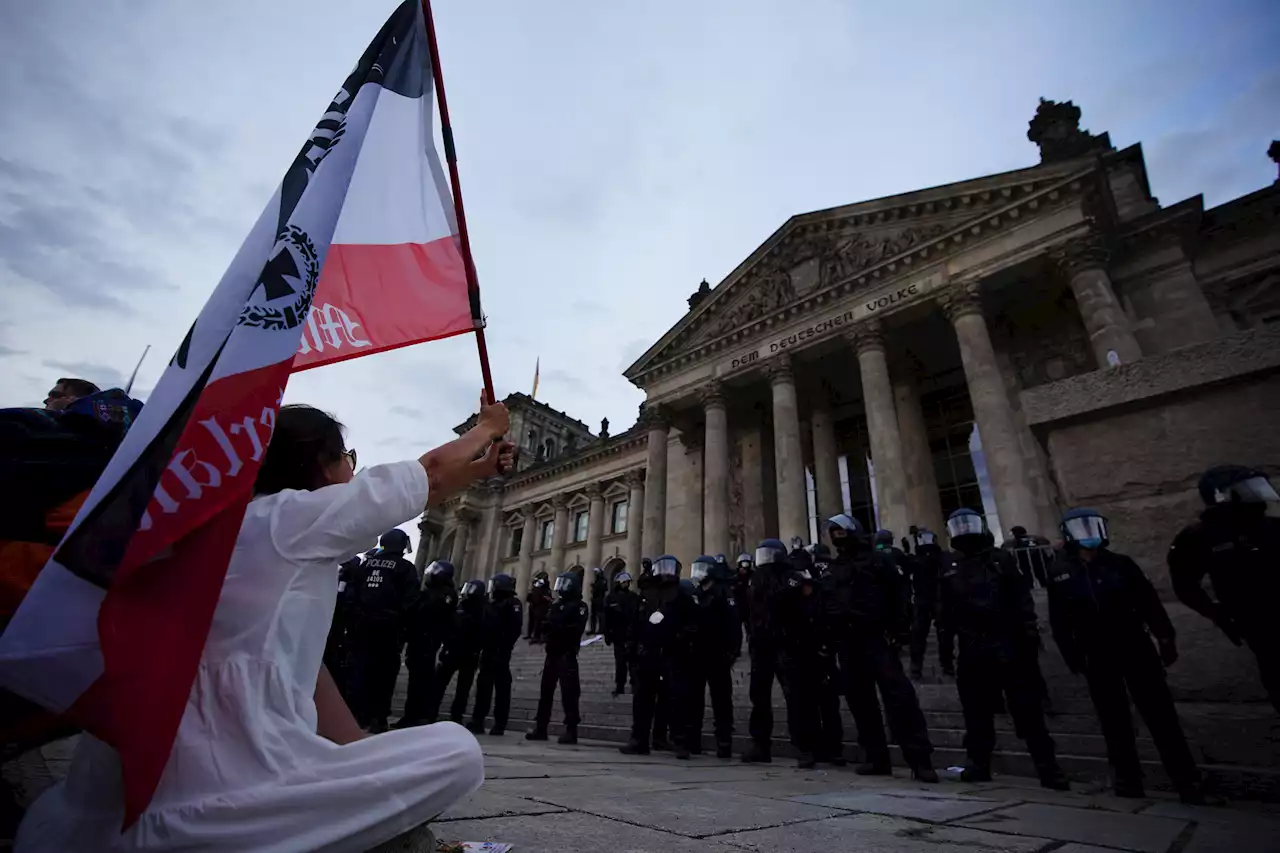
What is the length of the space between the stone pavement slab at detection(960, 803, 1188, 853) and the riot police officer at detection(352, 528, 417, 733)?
19.6 ft

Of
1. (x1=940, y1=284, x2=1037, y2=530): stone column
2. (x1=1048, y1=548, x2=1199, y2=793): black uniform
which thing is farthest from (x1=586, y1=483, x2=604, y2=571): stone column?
(x1=1048, y1=548, x2=1199, y2=793): black uniform

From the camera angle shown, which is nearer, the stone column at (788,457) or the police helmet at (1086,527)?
the police helmet at (1086,527)

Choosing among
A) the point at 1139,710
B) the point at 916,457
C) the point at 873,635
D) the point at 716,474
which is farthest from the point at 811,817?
the point at 916,457

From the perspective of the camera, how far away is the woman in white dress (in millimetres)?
1165

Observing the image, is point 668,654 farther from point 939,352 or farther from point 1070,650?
point 939,352

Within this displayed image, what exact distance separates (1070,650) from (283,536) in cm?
558

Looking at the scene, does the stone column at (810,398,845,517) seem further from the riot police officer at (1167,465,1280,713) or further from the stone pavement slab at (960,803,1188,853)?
the stone pavement slab at (960,803,1188,853)

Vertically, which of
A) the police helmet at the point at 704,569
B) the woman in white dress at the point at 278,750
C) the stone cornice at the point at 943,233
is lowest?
the woman in white dress at the point at 278,750

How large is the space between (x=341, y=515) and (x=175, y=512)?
0.33 m

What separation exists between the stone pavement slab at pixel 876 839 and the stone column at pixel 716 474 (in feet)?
51.5

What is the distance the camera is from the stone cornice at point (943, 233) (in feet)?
48.3

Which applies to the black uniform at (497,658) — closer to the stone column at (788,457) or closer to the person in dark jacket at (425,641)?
the person in dark jacket at (425,641)

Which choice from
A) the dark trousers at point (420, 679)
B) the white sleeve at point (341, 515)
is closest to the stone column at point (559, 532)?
the dark trousers at point (420, 679)

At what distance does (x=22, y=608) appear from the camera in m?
1.14
